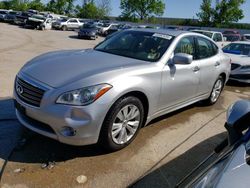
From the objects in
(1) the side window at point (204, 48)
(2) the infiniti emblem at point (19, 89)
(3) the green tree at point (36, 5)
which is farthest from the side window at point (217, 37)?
(3) the green tree at point (36, 5)

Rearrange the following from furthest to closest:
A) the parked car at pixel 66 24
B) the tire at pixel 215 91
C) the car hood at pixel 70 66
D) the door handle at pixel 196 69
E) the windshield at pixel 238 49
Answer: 1. the parked car at pixel 66 24
2. the windshield at pixel 238 49
3. the tire at pixel 215 91
4. the door handle at pixel 196 69
5. the car hood at pixel 70 66

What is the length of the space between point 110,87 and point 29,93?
99 cm

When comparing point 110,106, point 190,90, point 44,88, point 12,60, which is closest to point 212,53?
point 190,90

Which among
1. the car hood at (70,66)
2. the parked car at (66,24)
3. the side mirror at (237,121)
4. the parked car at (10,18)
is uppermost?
the parked car at (10,18)

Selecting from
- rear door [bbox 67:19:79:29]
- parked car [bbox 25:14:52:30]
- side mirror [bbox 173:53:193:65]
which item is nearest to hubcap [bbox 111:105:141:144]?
side mirror [bbox 173:53:193:65]

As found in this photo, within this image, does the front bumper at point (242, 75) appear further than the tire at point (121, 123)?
Yes

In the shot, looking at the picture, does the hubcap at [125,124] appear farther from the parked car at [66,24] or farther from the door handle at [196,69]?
the parked car at [66,24]

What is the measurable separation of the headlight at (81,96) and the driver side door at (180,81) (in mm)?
1236

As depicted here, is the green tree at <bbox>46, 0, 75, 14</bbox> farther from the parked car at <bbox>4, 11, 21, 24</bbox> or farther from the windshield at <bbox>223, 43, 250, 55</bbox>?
the windshield at <bbox>223, 43, 250, 55</bbox>

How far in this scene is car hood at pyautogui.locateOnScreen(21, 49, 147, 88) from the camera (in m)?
3.58

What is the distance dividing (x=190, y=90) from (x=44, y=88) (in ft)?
8.60

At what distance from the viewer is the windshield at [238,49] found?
10.2m

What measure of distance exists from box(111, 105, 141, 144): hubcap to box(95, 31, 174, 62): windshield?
35.6 inches

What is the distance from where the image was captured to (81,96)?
3369 millimetres
